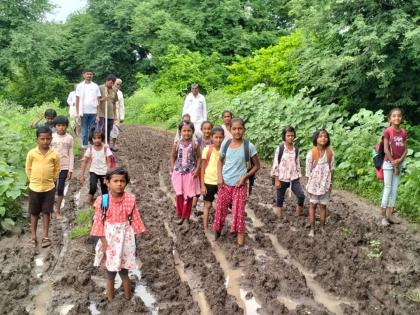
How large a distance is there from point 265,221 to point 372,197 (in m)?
3.08

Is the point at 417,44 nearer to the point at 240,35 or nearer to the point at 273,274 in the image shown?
the point at 273,274

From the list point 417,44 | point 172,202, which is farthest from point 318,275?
point 417,44

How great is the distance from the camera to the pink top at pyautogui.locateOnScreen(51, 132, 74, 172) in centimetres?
780

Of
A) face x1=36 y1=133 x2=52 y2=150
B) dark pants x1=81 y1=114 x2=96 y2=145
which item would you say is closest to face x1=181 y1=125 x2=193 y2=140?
face x1=36 y1=133 x2=52 y2=150

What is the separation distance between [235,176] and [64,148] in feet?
9.32

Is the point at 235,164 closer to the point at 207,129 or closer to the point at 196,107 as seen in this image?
the point at 207,129

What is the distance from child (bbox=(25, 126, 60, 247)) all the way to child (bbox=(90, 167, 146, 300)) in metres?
1.88

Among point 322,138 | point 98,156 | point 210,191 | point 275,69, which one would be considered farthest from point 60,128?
point 275,69

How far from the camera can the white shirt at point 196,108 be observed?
1195 cm

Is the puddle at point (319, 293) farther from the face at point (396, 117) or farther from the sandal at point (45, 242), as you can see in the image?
the sandal at point (45, 242)

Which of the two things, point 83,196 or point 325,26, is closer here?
point 83,196

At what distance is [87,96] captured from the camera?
11891 millimetres

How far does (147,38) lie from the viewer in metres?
36.1

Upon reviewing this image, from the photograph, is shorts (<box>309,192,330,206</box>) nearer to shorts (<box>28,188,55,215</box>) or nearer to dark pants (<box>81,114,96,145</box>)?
shorts (<box>28,188,55,215</box>)
